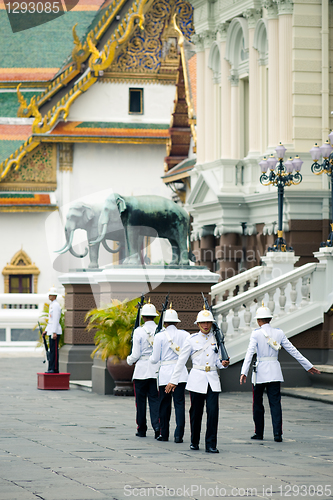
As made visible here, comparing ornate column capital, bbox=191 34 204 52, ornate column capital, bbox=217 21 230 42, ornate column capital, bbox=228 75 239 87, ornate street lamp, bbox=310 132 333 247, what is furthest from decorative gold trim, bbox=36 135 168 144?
ornate street lamp, bbox=310 132 333 247

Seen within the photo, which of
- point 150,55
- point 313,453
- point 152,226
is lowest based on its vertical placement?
point 313,453

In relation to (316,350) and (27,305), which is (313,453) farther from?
(27,305)

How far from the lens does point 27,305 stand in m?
36.6

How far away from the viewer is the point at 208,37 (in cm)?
3000

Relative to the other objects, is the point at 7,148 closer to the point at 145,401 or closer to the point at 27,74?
the point at 27,74

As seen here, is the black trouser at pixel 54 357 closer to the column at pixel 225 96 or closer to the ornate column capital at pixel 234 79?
the column at pixel 225 96

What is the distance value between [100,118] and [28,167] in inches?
142

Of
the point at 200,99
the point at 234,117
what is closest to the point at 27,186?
the point at 200,99

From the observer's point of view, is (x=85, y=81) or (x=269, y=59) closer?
(x=269, y=59)

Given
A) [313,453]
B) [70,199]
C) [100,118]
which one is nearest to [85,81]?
[100,118]

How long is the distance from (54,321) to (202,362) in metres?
9.93

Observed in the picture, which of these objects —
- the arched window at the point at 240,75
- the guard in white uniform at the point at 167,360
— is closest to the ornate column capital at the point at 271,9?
the arched window at the point at 240,75

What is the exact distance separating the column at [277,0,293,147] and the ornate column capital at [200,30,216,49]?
451cm

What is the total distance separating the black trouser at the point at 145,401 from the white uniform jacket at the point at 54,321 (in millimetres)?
8338
